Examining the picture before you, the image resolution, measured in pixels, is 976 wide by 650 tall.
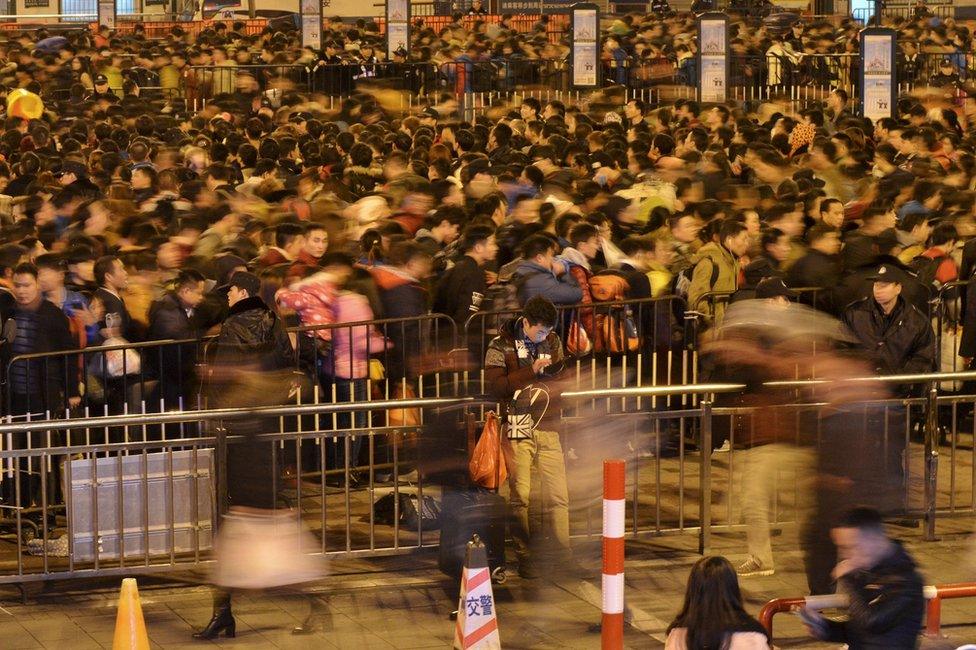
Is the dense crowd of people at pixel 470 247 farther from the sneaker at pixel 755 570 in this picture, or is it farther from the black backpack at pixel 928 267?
the sneaker at pixel 755 570

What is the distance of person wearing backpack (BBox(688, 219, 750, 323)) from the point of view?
12.3m

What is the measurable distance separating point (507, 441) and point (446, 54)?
22780 mm

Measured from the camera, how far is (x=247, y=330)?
8.16 meters

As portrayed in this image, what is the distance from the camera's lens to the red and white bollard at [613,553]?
7.14 meters

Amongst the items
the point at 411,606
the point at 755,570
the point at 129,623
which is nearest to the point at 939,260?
the point at 755,570

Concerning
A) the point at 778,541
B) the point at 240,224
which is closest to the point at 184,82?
the point at 240,224

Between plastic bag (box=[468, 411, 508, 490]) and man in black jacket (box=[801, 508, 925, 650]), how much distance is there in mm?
2721

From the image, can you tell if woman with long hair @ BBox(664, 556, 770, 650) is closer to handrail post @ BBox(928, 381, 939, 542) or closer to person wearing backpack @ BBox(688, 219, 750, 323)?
handrail post @ BBox(928, 381, 939, 542)

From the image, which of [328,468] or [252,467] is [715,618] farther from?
[328,468]

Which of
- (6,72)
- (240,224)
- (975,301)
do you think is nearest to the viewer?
(975,301)

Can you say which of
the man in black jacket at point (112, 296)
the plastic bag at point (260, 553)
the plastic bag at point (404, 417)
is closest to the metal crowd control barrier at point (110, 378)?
the man in black jacket at point (112, 296)

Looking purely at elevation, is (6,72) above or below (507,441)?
above

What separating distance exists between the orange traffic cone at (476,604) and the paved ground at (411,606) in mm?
766

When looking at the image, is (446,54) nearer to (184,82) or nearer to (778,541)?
(184,82)
